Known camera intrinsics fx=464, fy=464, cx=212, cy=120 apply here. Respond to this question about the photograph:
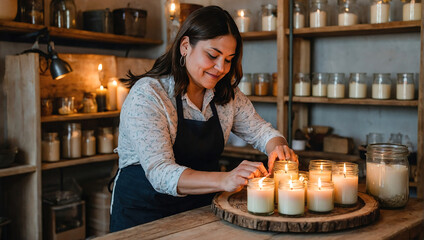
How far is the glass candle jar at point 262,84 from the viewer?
3670mm

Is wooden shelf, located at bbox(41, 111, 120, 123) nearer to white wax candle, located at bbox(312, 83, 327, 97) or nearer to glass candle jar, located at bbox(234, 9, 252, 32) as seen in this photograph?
glass candle jar, located at bbox(234, 9, 252, 32)

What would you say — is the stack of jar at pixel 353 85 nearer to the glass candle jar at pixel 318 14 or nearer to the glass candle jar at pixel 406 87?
the glass candle jar at pixel 406 87

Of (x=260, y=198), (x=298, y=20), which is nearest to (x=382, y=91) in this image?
(x=298, y=20)

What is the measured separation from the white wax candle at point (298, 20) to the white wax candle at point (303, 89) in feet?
1.38

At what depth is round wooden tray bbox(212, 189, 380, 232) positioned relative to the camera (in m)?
1.45

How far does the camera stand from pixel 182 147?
1988 millimetres

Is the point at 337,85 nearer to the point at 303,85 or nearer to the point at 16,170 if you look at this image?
the point at 303,85

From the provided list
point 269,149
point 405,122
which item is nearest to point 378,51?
point 405,122

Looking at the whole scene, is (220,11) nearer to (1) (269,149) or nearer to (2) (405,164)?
(1) (269,149)

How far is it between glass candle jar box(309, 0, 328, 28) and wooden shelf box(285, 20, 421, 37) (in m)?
0.07

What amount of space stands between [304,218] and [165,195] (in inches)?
26.0

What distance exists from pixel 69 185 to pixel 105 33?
1276mm

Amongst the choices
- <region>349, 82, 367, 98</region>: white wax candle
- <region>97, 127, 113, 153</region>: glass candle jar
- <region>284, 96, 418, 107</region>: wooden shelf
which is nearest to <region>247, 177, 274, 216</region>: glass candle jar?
<region>284, 96, 418, 107</region>: wooden shelf

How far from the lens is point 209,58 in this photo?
1.92 meters
